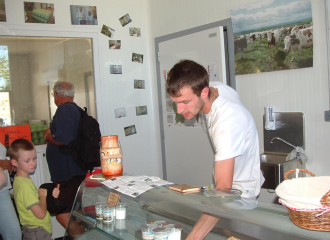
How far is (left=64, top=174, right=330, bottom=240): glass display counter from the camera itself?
127 centimetres

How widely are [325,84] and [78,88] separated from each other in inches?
108

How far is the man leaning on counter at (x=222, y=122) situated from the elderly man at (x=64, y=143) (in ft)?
5.64

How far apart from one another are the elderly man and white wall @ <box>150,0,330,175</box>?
1686mm

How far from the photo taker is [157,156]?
4.89 m

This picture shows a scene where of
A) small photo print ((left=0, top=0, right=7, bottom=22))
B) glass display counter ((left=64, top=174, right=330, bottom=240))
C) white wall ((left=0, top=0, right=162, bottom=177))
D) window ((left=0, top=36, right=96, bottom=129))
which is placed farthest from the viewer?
white wall ((left=0, top=0, right=162, bottom=177))

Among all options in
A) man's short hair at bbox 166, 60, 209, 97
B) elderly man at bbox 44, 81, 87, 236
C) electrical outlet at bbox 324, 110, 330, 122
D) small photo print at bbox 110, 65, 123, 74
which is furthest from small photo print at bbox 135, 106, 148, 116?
man's short hair at bbox 166, 60, 209, 97

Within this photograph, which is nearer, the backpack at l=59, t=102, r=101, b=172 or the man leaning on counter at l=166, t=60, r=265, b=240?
the man leaning on counter at l=166, t=60, r=265, b=240

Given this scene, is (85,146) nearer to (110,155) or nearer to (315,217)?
(110,155)

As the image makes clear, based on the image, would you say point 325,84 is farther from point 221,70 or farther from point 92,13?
point 92,13

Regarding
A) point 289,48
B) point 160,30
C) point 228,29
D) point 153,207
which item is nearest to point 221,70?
point 228,29

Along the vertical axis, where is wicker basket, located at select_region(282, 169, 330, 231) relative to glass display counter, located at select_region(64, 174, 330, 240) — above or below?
above

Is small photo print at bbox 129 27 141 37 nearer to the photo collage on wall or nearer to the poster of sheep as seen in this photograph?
the photo collage on wall

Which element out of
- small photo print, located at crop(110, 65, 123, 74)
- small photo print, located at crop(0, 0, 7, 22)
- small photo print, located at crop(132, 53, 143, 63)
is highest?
small photo print, located at crop(0, 0, 7, 22)

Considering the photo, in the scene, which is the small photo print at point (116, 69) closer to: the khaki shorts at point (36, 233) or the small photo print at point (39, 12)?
the small photo print at point (39, 12)
